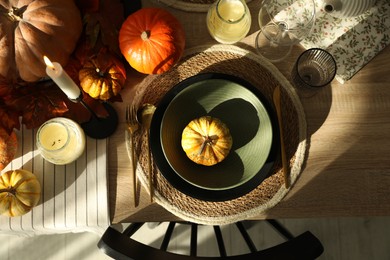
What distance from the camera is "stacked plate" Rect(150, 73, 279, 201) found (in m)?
0.80

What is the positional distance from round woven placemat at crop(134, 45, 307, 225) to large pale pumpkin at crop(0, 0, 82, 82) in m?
0.19

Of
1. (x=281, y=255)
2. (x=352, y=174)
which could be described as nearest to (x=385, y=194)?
(x=352, y=174)

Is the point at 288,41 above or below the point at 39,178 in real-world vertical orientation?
above

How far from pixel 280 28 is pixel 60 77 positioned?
1.63ft

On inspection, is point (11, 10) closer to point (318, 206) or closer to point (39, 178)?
point (39, 178)

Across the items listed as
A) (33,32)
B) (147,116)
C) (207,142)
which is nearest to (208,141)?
(207,142)

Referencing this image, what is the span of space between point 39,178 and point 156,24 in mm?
399

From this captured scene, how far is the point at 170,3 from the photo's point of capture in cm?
89

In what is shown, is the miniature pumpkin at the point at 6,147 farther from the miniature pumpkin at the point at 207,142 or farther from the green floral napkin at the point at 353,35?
the green floral napkin at the point at 353,35

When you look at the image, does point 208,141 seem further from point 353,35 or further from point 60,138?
point 353,35

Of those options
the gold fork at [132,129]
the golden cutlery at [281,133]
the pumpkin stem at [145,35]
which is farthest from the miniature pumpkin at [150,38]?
the golden cutlery at [281,133]

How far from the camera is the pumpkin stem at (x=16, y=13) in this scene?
0.73 m

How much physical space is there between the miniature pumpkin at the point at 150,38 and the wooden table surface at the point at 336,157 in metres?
0.09

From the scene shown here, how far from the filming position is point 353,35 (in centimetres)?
90
